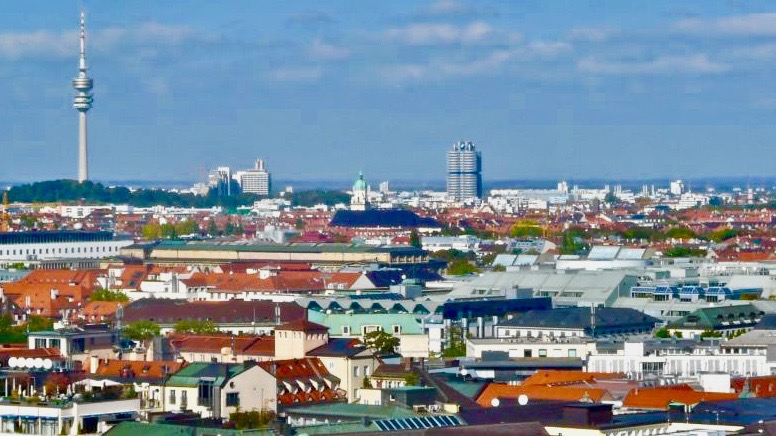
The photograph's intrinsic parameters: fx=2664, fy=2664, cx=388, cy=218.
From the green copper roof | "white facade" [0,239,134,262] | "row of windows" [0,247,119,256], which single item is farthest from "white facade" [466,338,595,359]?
"row of windows" [0,247,119,256]

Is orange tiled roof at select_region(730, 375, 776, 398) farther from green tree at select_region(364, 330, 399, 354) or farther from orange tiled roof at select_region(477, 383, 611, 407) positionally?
green tree at select_region(364, 330, 399, 354)

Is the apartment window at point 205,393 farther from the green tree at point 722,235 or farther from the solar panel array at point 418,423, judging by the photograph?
the green tree at point 722,235

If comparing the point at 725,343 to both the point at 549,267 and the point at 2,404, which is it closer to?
the point at 2,404

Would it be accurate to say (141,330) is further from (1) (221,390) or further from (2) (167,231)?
(2) (167,231)

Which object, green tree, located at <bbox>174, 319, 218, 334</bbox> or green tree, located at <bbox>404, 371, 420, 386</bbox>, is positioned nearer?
green tree, located at <bbox>404, 371, 420, 386</bbox>

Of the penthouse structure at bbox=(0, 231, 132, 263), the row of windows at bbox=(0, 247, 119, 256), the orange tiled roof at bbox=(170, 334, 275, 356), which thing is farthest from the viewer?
the penthouse structure at bbox=(0, 231, 132, 263)

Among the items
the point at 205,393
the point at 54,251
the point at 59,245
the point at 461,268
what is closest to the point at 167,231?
the point at 59,245

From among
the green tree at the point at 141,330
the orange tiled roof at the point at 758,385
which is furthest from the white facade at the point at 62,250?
the orange tiled roof at the point at 758,385
